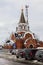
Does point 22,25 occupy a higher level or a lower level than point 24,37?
higher

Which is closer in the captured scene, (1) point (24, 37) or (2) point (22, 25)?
(1) point (24, 37)

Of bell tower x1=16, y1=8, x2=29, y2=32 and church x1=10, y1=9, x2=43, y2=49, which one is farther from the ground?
bell tower x1=16, y1=8, x2=29, y2=32

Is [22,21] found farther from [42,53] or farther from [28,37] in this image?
[42,53]

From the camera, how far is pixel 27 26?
107625 mm

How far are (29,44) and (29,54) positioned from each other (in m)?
64.2

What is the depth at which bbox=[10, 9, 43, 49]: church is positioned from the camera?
97625mm

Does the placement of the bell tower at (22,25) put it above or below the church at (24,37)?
above

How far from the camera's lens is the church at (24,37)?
97.6 m

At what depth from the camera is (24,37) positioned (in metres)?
101

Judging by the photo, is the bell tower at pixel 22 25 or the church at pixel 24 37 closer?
the church at pixel 24 37

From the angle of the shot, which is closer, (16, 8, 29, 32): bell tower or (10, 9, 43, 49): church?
(10, 9, 43, 49): church

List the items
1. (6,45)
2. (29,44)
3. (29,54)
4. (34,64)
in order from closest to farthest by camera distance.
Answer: (34,64) → (29,54) → (29,44) → (6,45)

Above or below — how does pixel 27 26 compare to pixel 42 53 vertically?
above

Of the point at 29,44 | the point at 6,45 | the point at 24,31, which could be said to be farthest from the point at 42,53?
the point at 6,45
